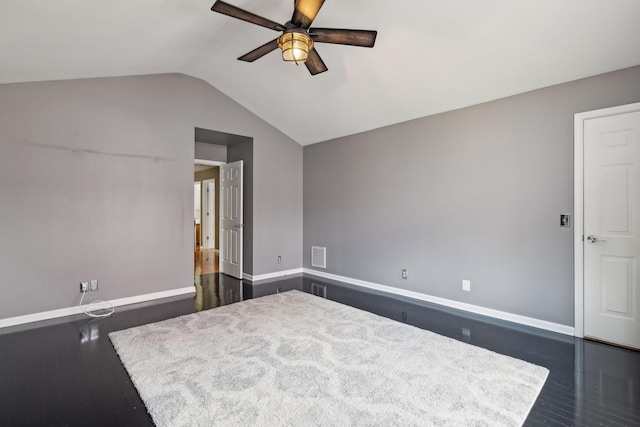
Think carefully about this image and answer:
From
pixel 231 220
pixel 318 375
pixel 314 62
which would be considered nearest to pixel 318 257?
pixel 231 220

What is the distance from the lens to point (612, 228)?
115 inches

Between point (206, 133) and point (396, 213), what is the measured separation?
10.8 feet

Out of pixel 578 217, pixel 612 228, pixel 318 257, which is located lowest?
pixel 318 257

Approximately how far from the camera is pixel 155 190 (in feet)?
14.4

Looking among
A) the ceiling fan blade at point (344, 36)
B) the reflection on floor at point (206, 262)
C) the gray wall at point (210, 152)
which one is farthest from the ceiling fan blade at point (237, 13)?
the reflection on floor at point (206, 262)

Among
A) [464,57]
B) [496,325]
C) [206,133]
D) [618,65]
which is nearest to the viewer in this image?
[618,65]

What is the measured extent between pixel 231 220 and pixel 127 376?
3718 mm

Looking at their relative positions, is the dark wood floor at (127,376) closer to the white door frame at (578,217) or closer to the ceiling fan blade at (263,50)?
the white door frame at (578,217)

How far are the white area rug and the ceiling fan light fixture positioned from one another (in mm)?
2406

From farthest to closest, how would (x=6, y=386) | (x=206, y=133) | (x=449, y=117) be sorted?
(x=206, y=133) < (x=449, y=117) < (x=6, y=386)

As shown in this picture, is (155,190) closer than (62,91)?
No

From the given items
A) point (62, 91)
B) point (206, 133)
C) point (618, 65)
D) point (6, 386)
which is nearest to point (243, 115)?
point (206, 133)

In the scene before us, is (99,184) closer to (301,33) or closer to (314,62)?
(314,62)

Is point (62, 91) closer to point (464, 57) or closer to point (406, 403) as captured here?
point (464, 57)
